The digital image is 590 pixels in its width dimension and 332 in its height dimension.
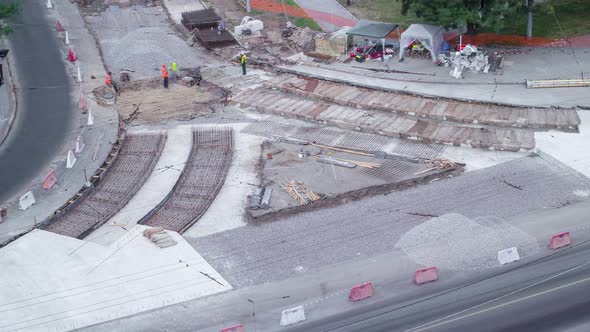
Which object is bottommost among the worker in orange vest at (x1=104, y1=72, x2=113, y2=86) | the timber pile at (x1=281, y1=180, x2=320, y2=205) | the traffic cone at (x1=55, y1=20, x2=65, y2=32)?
the timber pile at (x1=281, y1=180, x2=320, y2=205)

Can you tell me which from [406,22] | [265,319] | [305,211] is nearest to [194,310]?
[265,319]

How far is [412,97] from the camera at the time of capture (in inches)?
1636

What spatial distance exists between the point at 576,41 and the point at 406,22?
11023mm

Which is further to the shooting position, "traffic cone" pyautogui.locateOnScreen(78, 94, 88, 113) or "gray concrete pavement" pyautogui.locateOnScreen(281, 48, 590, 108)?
"traffic cone" pyautogui.locateOnScreen(78, 94, 88, 113)

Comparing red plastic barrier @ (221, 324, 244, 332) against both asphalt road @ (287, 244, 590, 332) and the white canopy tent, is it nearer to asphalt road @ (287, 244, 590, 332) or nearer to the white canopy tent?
asphalt road @ (287, 244, 590, 332)

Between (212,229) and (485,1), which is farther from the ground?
(485,1)

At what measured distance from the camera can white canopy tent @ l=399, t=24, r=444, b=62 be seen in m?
45.2

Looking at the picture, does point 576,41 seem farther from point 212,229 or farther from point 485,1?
point 212,229

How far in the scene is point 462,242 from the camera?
29219 mm

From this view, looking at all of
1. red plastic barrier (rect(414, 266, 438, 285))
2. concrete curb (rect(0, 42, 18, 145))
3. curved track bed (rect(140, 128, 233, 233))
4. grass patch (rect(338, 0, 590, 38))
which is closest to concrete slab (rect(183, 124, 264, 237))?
curved track bed (rect(140, 128, 233, 233))

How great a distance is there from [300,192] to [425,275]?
25.9ft

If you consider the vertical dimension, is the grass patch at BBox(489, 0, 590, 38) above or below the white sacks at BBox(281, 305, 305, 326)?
above

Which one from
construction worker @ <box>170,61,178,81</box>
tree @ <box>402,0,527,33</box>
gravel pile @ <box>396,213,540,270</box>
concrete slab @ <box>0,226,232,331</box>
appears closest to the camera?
concrete slab @ <box>0,226,232,331</box>

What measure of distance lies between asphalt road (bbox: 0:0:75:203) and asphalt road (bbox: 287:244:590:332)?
1725 centimetres
